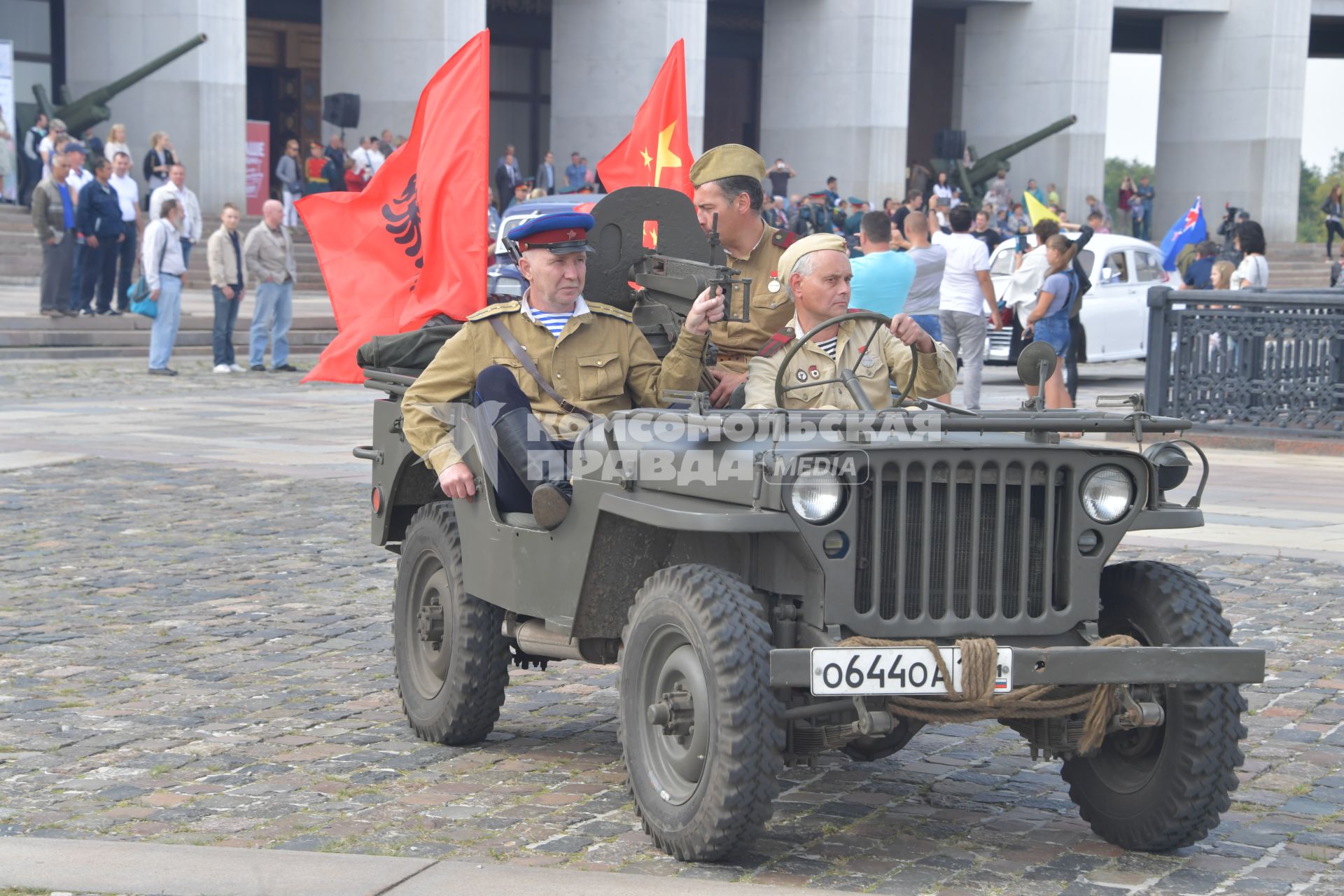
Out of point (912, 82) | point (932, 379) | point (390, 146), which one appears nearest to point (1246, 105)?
point (912, 82)

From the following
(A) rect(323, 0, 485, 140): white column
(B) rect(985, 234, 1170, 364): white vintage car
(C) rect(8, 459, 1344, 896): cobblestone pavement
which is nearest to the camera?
(C) rect(8, 459, 1344, 896): cobblestone pavement

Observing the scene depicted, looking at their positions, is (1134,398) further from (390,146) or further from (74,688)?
(390,146)

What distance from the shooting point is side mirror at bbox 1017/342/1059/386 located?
5.07 m

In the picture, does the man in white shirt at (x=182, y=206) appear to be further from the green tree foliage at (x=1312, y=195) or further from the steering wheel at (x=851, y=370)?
the green tree foliage at (x=1312, y=195)

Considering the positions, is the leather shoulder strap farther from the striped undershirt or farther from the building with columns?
the building with columns

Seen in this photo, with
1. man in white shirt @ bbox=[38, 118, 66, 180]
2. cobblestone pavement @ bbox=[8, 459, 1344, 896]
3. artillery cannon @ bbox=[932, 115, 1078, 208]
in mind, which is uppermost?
artillery cannon @ bbox=[932, 115, 1078, 208]

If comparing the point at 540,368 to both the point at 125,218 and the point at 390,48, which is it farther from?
the point at 390,48

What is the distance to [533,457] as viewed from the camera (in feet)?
18.5

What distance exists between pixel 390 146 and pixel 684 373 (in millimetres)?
29762

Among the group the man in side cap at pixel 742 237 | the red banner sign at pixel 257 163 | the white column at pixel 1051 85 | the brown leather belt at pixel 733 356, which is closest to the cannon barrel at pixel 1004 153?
the white column at pixel 1051 85

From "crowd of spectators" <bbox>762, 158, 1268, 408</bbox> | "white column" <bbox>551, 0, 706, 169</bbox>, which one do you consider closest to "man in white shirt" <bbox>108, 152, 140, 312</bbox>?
"crowd of spectators" <bbox>762, 158, 1268, 408</bbox>

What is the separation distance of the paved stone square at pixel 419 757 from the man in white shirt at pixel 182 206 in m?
12.7

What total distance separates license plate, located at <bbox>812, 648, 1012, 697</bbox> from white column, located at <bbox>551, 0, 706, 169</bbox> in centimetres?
3642

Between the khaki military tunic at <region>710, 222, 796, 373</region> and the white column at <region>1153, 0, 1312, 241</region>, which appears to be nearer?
the khaki military tunic at <region>710, 222, 796, 373</region>
